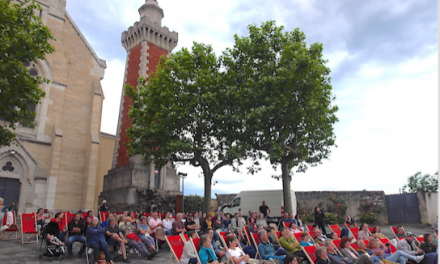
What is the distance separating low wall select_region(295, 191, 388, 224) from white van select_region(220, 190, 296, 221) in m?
3.36

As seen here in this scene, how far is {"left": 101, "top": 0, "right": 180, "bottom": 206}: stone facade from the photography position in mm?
23953

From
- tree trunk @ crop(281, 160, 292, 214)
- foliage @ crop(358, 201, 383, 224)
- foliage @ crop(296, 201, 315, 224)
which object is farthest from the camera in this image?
foliage @ crop(296, 201, 315, 224)

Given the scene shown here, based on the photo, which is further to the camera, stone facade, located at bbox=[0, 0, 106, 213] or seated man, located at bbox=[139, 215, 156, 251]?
stone facade, located at bbox=[0, 0, 106, 213]

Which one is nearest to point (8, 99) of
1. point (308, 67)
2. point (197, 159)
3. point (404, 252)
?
point (197, 159)

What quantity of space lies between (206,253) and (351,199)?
59.1 ft

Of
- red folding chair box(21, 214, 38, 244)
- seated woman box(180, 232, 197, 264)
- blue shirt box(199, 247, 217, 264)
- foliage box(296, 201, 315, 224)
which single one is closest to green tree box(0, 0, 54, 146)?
red folding chair box(21, 214, 38, 244)

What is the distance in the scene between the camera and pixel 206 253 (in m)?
7.45

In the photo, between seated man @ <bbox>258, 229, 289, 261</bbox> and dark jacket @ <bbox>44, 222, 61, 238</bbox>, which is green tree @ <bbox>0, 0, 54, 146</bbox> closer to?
dark jacket @ <bbox>44, 222, 61, 238</bbox>

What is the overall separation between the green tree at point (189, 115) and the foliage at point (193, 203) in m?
7.98

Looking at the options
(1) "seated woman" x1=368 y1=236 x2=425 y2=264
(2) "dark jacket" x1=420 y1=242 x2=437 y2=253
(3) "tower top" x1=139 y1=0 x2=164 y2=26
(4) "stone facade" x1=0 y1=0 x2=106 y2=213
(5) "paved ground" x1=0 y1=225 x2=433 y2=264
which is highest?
(3) "tower top" x1=139 y1=0 x2=164 y2=26

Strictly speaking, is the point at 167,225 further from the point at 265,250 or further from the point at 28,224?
the point at 28,224

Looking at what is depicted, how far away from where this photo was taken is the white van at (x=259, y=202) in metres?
20.3

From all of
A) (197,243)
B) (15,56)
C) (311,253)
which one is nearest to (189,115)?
(15,56)

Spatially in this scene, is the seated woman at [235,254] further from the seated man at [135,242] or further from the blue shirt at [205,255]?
the seated man at [135,242]
